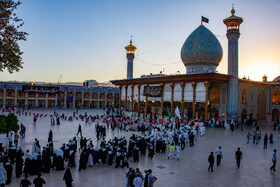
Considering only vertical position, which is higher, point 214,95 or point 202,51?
A: point 202,51

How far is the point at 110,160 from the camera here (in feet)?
38.2

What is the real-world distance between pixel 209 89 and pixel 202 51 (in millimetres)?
5738

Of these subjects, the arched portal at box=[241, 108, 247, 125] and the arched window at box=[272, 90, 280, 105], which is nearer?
the arched portal at box=[241, 108, 247, 125]

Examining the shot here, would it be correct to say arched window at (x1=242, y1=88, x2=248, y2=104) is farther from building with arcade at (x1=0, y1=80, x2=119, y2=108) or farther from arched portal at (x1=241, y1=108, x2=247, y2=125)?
building with arcade at (x1=0, y1=80, x2=119, y2=108)

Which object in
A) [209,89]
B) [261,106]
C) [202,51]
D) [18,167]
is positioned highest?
[202,51]

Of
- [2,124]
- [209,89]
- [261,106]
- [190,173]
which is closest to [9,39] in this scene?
[2,124]

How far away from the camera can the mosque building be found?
95.8 feet

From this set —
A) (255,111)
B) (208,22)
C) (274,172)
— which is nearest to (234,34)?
(208,22)

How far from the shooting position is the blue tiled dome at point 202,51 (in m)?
33.2

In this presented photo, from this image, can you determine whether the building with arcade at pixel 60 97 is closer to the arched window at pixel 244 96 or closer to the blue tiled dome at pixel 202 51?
the blue tiled dome at pixel 202 51

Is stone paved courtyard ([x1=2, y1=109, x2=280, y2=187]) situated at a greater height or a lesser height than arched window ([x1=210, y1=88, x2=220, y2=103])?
lesser

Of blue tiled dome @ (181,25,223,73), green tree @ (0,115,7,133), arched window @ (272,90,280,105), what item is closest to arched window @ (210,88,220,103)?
blue tiled dome @ (181,25,223,73)

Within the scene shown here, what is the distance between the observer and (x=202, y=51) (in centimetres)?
3316

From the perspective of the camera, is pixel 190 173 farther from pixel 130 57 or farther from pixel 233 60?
pixel 130 57
